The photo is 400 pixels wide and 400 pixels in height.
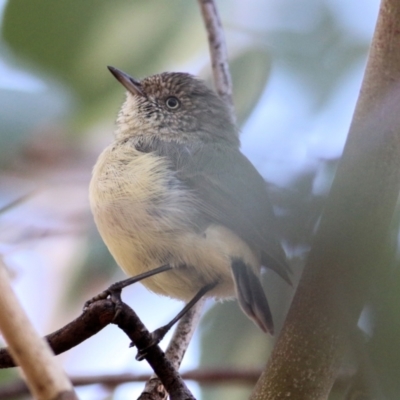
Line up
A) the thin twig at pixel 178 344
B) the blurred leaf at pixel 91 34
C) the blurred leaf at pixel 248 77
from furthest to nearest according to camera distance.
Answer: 1. the blurred leaf at pixel 248 77
2. the blurred leaf at pixel 91 34
3. the thin twig at pixel 178 344

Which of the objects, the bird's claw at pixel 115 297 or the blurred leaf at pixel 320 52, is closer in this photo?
the bird's claw at pixel 115 297

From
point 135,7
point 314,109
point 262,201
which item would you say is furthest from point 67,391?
point 135,7

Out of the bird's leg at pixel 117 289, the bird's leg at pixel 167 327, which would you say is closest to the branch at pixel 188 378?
the bird's leg at pixel 167 327

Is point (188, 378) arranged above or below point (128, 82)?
below

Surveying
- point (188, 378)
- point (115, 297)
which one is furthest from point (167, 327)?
point (188, 378)

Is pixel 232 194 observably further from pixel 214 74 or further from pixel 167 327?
pixel 214 74

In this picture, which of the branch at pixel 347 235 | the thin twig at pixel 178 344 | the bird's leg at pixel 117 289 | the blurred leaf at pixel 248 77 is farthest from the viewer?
the blurred leaf at pixel 248 77

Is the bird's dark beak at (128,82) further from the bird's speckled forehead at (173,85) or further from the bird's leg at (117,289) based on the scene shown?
the bird's leg at (117,289)
